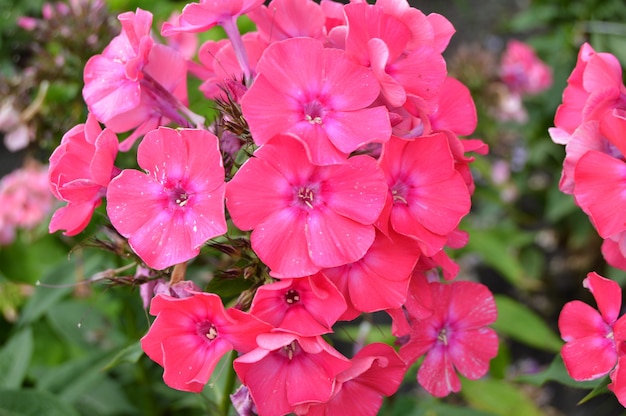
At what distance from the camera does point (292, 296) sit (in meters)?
0.62

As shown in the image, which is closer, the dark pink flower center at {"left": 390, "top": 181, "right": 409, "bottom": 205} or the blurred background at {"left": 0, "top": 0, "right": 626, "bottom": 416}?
the dark pink flower center at {"left": 390, "top": 181, "right": 409, "bottom": 205}

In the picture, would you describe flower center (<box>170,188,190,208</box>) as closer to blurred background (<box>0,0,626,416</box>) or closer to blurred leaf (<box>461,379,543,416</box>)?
blurred background (<box>0,0,626,416</box>)

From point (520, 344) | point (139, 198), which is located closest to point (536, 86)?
point (520, 344)

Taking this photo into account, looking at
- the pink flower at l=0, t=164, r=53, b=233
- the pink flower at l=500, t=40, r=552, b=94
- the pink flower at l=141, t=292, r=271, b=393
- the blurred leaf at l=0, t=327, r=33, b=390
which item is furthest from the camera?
the pink flower at l=500, t=40, r=552, b=94

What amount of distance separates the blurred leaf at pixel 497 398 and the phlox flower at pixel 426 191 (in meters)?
0.81

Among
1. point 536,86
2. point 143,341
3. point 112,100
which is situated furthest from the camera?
point 536,86

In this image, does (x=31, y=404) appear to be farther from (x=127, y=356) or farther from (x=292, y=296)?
(x=292, y=296)

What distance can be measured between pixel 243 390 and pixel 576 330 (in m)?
0.33

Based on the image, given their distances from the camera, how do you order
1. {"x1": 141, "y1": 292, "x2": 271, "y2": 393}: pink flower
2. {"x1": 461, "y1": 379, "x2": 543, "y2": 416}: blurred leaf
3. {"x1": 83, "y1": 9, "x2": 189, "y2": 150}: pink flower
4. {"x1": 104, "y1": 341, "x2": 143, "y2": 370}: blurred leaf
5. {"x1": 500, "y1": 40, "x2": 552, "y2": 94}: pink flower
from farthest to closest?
{"x1": 500, "y1": 40, "x2": 552, "y2": 94}: pink flower, {"x1": 461, "y1": 379, "x2": 543, "y2": 416}: blurred leaf, {"x1": 104, "y1": 341, "x2": 143, "y2": 370}: blurred leaf, {"x1": 83, "y1": 9, "x2": 189, "y2": 150}: pink flower, {"x1": 141, "y1": 292, "x2": 271, "y2": 393}: pink flower

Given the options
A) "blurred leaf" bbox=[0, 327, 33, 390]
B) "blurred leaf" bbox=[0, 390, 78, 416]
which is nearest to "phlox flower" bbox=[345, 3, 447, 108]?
"blurred leaf" bbox=[0, 390, 78, 416]

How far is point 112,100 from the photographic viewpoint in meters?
0.70

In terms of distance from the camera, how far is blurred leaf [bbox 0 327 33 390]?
1.14 m

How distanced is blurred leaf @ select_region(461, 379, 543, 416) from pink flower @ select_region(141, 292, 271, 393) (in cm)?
88

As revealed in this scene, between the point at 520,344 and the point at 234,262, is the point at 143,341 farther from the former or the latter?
the point at 520,344
